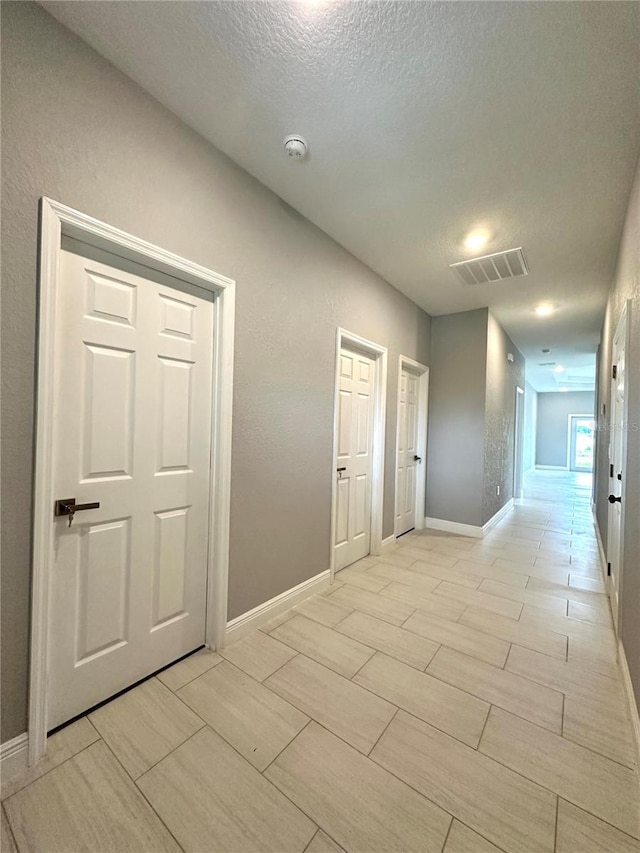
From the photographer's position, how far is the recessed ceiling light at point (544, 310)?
4016 mm

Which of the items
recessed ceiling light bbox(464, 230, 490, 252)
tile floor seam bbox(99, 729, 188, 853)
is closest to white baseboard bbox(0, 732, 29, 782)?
tile floor seam bbox(99, 729, 188, 853)

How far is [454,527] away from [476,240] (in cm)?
319

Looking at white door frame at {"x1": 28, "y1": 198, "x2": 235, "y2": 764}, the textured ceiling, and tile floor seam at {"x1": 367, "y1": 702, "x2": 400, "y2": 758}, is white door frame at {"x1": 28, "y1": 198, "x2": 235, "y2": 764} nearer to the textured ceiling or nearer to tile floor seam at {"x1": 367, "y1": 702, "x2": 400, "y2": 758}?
the textured ceiling

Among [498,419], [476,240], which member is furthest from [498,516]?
[476,240]

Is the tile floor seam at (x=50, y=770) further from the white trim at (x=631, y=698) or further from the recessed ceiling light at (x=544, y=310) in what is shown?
the recessed ceiling light at (x=544, y=310)

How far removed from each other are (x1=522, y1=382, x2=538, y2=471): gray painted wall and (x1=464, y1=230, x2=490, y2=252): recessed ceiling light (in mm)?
8088

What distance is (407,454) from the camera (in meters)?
4.15

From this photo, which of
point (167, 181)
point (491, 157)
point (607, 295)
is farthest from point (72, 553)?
point (607, 295)

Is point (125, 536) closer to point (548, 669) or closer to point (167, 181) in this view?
point (167, 181)

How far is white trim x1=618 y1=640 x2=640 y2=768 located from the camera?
1376mm

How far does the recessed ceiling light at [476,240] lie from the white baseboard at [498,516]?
3.13 m

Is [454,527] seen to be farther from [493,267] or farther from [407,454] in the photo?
[493,267]

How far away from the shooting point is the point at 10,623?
3.98 feet

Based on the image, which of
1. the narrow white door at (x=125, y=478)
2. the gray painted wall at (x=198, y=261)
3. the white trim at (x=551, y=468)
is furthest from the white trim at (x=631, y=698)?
the white trim at (x=551, y=468)
